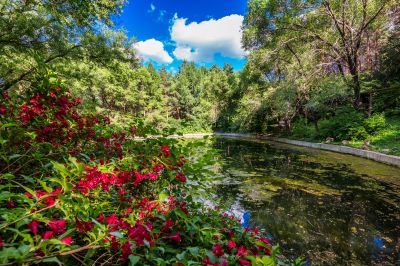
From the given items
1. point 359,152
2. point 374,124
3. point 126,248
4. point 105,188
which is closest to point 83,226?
point 126,248

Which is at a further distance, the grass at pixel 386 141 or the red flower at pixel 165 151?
the grass at pixel 386 141

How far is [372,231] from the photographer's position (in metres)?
4.78

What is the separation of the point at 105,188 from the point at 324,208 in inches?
221

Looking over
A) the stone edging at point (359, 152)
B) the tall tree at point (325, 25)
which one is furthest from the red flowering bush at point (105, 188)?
the tall tree at point (325, 25)

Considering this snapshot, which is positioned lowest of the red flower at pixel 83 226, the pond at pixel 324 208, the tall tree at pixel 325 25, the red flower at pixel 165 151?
the pond at pixel 324 208

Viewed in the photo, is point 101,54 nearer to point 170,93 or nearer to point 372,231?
point 372,231

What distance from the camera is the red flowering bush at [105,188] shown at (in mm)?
1567

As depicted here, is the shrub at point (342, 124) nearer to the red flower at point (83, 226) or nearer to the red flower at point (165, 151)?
the red flower at point (165, 151)

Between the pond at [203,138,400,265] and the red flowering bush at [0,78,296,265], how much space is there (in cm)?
85

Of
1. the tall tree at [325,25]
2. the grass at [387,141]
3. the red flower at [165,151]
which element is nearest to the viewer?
the red flower at [165,151]

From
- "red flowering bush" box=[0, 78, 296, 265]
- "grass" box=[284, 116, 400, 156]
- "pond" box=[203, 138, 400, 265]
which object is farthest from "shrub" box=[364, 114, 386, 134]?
"red flowering bush" box=[0, 78, 296, 265]

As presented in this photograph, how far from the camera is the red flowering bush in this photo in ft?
5.14

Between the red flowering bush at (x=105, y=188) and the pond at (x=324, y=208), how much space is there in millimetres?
853

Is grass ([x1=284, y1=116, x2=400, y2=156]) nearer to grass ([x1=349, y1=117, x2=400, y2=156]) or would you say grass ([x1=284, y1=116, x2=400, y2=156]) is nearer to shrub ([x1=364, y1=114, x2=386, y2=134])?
grass ([x1=349, y1=117, x2=400, y2=156])
